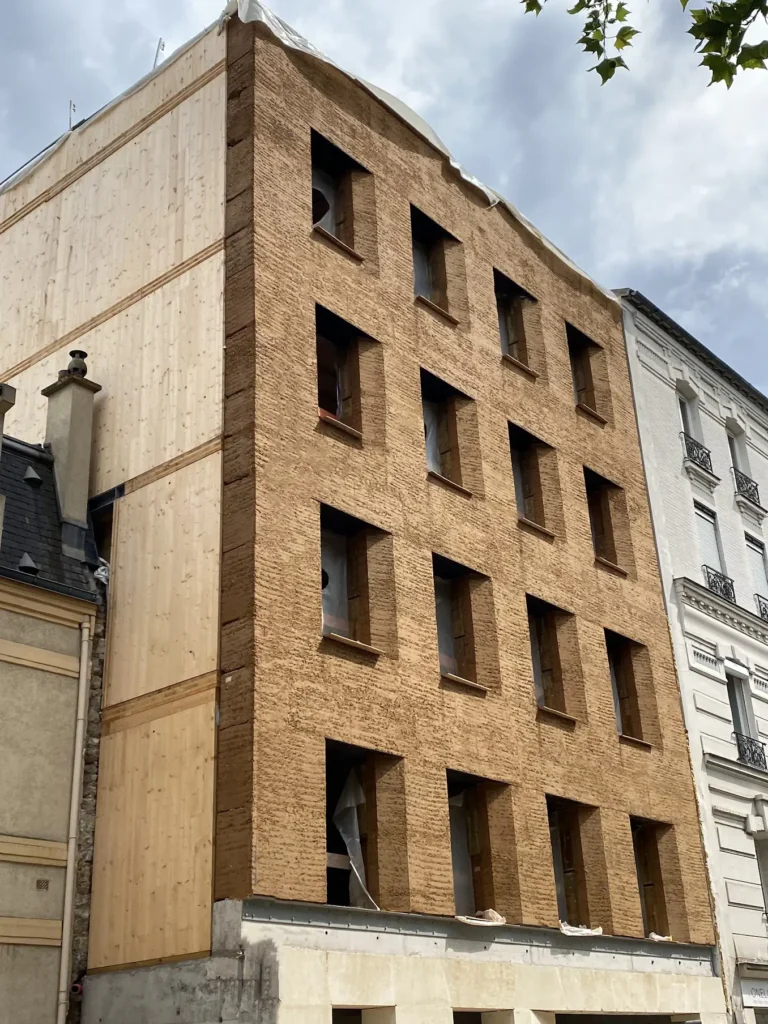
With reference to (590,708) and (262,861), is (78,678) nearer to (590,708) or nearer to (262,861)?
(262,861)

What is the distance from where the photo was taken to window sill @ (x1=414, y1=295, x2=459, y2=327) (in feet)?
68.8

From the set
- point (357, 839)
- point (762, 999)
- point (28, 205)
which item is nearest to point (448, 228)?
point (28, 205)

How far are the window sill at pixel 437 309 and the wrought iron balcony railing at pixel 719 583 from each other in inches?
357

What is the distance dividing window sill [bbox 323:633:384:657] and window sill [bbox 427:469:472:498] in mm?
3590

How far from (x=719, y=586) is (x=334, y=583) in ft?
39.8

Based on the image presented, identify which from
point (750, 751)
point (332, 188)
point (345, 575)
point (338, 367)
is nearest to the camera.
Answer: point (345, 575)

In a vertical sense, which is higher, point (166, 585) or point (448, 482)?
point (448, 482)

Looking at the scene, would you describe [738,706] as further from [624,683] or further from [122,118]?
[122,118]

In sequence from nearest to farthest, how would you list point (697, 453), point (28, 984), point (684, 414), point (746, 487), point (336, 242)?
point (28, 984) < point (336, 242) < point (697, 453) < point (684, 414) < point (746, 487)

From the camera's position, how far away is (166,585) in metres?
16.7

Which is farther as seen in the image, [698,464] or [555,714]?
[698,464]

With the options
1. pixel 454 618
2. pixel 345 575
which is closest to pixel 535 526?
pixel 454 618

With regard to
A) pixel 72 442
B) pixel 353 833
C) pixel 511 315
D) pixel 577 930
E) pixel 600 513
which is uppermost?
pixel 511 315

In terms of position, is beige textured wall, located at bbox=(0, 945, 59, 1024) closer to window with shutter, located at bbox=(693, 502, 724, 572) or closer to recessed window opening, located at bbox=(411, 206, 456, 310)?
recessed window opening, located at bbox=(411, 206, 456, 310)
